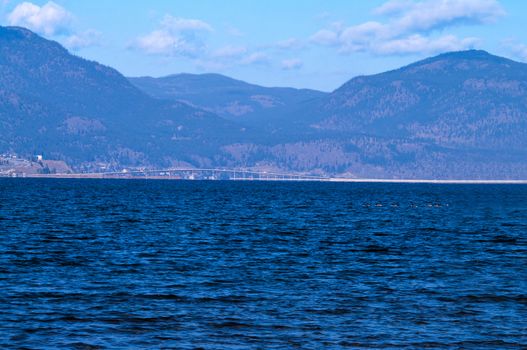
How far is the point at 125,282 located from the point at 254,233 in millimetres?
37193

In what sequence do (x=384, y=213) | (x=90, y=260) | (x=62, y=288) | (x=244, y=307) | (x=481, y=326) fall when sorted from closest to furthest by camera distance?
1. (x=481, y=326)
2. (x=244, y=307)
3. (x=62, y=288)
4. (x=90, y=260)
5. (x=384, y=213)

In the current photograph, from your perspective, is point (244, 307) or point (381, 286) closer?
point (244, 307)

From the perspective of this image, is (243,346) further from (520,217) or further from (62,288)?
(520,217)

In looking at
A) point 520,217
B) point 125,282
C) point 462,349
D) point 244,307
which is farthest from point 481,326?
point 520,217

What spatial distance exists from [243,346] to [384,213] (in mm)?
95266

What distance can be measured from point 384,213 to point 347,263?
70075mm

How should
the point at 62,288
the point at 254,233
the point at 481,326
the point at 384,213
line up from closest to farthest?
the point at 481,326
the point at 62,288
the point at 254,233
the point at 384,213

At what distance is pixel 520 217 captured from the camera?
118 metres

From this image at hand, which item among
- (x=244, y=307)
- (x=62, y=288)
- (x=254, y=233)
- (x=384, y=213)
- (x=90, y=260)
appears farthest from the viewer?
(x=384, y=213)

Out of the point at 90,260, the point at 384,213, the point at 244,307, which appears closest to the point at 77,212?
the point at 384,213

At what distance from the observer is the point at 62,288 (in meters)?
45.2

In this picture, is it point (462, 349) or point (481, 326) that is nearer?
point (462, 349)

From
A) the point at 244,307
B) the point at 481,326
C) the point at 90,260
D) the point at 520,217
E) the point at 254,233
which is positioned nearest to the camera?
the point at 481,326

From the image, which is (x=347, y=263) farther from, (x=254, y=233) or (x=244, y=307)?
(x=254, y=233)
